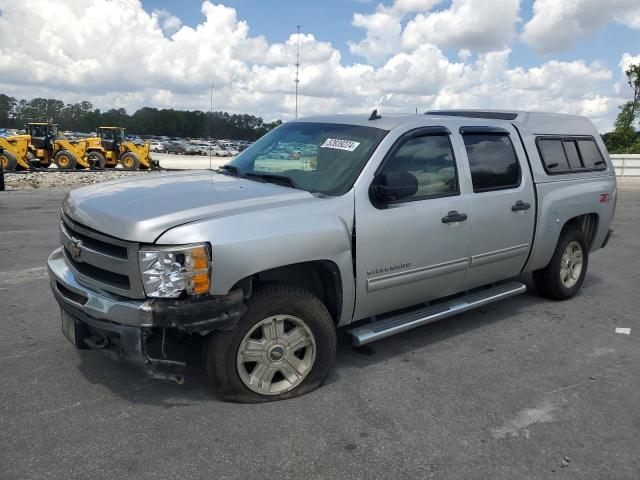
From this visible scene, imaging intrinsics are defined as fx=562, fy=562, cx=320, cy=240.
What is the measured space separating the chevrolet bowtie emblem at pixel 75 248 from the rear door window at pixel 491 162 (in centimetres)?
297

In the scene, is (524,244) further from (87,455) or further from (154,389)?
(87,455)

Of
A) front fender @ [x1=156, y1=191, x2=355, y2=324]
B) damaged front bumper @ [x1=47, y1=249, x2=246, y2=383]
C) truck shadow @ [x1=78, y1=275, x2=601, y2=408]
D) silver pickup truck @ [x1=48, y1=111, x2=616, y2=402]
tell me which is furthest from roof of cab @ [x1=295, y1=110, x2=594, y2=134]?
damaged front bumper @ [x1=47, y1=249, x2=246, y2=383]

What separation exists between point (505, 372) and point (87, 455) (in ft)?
9.24

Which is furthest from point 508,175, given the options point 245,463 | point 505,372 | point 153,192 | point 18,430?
point 18,430

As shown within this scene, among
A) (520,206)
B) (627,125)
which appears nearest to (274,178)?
(520,206)

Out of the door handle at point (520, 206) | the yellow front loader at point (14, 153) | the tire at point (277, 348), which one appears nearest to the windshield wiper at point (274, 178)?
the tire at point (277, 348)

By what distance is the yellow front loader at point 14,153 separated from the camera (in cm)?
2355

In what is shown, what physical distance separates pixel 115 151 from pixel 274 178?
26596mm

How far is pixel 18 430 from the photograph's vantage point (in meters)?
3.10

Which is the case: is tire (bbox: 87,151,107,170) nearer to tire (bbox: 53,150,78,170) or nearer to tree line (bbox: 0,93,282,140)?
tire (bbox: 53,150,78,170)

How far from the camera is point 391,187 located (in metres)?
3.76

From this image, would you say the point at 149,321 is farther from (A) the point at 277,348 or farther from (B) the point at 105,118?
(B) the point at 105,118

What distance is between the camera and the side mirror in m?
3.77

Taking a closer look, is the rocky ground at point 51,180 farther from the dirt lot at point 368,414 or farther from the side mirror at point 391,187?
the side mirror at point 391,187
